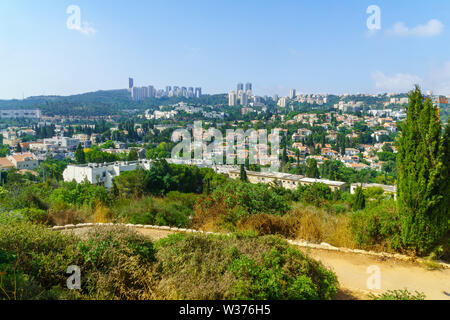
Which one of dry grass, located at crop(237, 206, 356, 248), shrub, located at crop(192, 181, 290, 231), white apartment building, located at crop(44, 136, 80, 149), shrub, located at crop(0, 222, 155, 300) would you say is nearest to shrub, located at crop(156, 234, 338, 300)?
shrub, located at crop(0, 222, 155, 300)

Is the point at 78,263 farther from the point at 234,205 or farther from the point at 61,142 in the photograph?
the point at 61,142

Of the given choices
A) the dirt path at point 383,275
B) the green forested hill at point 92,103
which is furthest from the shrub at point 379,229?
the green forested hill at point 92,103

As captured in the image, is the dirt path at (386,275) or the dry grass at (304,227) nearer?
the dirt path at (386,275)

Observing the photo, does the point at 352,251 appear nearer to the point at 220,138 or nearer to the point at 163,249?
the point at 163,249

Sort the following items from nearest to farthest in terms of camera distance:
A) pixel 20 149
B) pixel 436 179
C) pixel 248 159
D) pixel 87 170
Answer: pixel 436 179, pixel 87 170, pixel 248 159, pixel 20 149

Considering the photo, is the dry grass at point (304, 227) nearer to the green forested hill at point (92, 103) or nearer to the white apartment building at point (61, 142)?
the white apartment building at point (61, 142)
